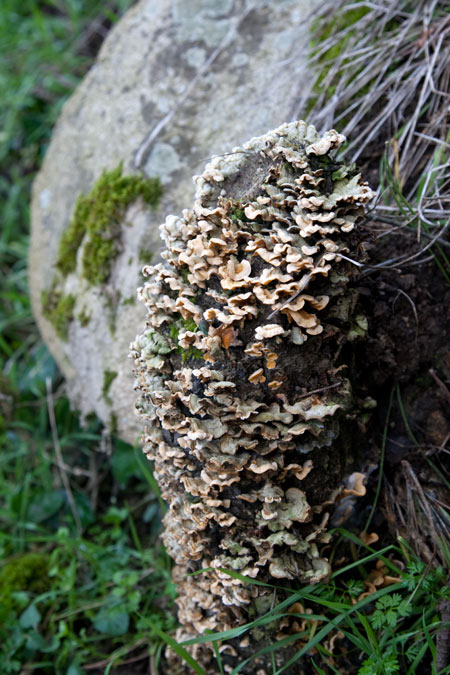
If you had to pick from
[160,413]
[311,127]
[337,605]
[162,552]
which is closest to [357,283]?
[311,127]

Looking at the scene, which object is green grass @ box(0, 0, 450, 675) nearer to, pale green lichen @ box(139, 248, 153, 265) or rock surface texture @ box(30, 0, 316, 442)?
rock surface texture @ box(30, 0, 316, 442)

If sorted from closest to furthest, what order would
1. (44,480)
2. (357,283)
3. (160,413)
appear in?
(160,413) → (357,283) → (44,480)

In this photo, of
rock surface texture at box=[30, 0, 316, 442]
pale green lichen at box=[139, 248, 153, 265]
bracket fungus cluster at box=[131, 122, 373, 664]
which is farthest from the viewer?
rock surface texture at box=[30, 0, 316, 442]

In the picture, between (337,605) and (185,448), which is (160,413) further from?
(337,605)

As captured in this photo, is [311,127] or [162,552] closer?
[311,127]

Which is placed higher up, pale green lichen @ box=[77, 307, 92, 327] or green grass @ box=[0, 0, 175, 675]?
pale green lichen @ box=[77, 307, 92, 327]

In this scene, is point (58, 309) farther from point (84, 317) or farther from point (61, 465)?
point (61, 465)

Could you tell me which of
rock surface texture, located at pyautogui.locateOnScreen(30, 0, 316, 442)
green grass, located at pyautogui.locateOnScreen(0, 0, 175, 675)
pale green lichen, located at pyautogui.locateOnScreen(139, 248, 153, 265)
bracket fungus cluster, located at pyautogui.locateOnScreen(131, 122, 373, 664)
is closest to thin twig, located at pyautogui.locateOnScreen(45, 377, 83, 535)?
green grass, located at pyautogui.locateOnScreen(0, 0, 175, 675)
